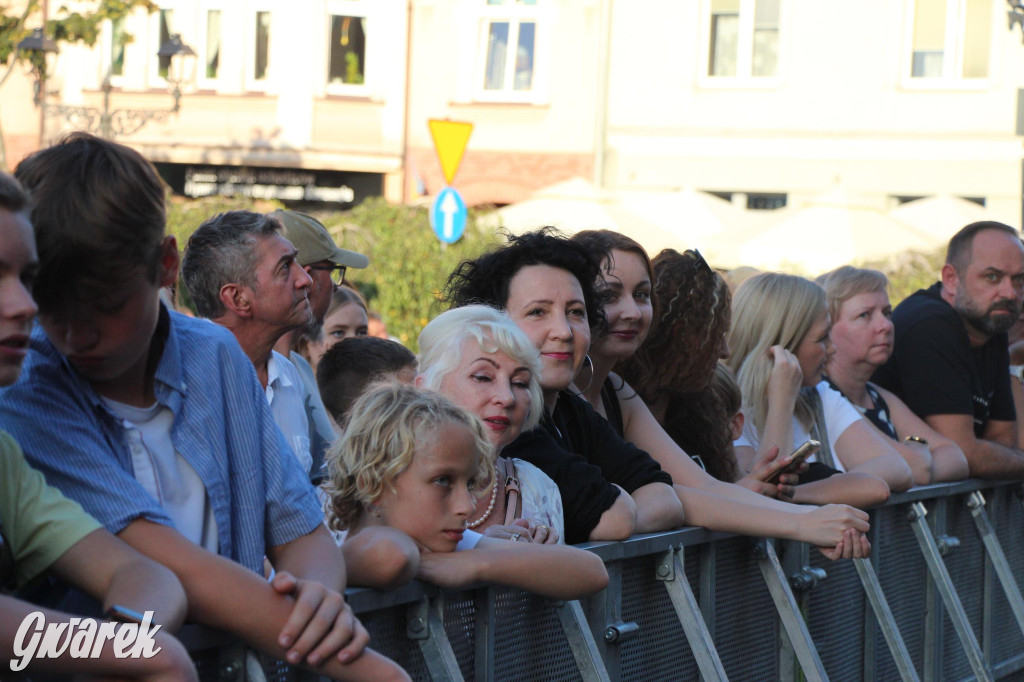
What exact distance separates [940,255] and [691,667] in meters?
12.8

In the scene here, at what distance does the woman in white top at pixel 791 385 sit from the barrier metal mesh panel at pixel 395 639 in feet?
9.09

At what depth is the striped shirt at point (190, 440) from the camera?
2498 mm

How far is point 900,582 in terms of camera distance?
586cm

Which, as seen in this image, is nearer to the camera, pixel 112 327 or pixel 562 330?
pixel 112 327

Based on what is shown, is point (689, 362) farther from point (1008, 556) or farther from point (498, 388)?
point (1008, 556)

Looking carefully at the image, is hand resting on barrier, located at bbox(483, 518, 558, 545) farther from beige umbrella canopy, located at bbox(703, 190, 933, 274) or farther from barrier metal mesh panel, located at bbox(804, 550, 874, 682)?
beige umbrella canopy, located at bbox(703, 190, 933, 274)

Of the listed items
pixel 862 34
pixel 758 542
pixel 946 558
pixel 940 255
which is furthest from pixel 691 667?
pixel 862 34

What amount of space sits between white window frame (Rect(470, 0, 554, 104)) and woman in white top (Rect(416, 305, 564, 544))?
21.8m

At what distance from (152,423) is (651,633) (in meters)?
2.01

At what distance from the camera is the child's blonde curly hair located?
329 centimetres

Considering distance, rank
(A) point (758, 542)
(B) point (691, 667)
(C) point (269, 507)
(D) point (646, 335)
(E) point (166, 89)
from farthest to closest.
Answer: (E) point (166, 89) → (D) point (646, 335) → (A) point (758, 542) → (B) point (691, 667) → (C) point (269, 507)

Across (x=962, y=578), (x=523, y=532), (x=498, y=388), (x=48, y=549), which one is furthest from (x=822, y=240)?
(x=48, y=549)

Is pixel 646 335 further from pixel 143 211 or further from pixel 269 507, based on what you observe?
pixel 143 211

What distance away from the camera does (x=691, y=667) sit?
4320mm
